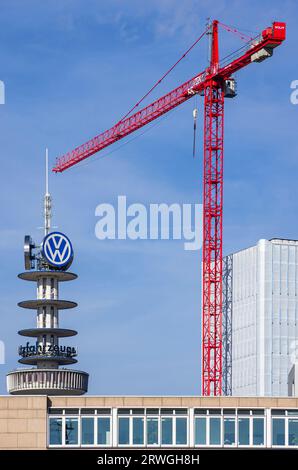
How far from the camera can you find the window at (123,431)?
125312 millimetres

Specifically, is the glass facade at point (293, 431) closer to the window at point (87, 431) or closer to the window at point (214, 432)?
the window at point (214, 432)

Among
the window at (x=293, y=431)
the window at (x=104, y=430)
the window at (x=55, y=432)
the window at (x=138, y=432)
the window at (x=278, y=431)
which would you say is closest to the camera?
the window at (x=55, y=432)

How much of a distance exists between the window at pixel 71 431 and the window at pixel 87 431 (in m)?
0.64

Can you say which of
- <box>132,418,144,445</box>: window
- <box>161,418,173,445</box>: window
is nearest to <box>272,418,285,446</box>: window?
<box>161,418,173,445</box>: window

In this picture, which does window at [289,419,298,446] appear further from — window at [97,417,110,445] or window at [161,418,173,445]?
window at [97,417,110,445]

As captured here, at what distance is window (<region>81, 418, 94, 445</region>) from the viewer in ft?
411

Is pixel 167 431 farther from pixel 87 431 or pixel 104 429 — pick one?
pixel 87 431

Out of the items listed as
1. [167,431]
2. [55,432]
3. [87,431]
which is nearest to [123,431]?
[87,431]

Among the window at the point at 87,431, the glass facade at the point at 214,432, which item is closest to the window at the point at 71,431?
the window at the point at 87,431

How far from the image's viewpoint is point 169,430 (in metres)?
126

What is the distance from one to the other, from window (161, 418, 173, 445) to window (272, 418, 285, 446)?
9408 millimetres

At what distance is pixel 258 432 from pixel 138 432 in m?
11.0

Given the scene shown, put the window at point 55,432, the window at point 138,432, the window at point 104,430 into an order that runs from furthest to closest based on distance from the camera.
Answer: the window at point 104,430 < the window at point 138,432 < the window at point 55,432
